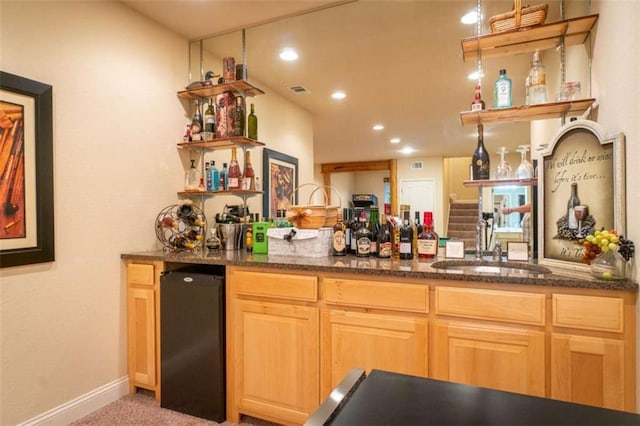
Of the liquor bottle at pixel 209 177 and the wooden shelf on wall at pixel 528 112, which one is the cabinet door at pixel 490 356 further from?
the liquor bottle at pixel 209 177

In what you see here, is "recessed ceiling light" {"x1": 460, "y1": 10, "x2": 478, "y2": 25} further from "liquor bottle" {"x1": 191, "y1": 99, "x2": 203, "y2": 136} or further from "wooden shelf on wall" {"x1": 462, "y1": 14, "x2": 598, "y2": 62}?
"liquor bottle" {"x1": 191, "y1": 99, "x2": 203, "y2": 136}

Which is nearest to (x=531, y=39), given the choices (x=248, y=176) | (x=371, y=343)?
(x=371, y=343)

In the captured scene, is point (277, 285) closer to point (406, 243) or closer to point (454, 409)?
point (406, 243)

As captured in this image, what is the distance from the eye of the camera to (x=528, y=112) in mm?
1930

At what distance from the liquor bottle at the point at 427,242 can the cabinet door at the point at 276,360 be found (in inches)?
A: 28.8

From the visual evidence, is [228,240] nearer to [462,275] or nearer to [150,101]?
[150,101]

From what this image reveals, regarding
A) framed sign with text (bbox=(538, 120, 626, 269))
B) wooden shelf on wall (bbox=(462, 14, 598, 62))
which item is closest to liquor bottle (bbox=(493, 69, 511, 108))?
wooden shelf on wall (bbox=(462, 14, 598, 62))

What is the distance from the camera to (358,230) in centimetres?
222

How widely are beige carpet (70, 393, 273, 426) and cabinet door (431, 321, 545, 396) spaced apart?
112cm

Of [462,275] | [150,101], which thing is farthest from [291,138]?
[462,275]

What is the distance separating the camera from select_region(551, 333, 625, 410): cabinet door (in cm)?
138

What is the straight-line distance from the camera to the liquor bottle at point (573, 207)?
1.69 meters

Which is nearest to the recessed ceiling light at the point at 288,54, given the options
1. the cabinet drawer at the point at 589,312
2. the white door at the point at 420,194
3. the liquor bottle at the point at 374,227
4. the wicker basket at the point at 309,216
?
the wicker basket at the point at 309,216

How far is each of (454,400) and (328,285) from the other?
1125 mm
